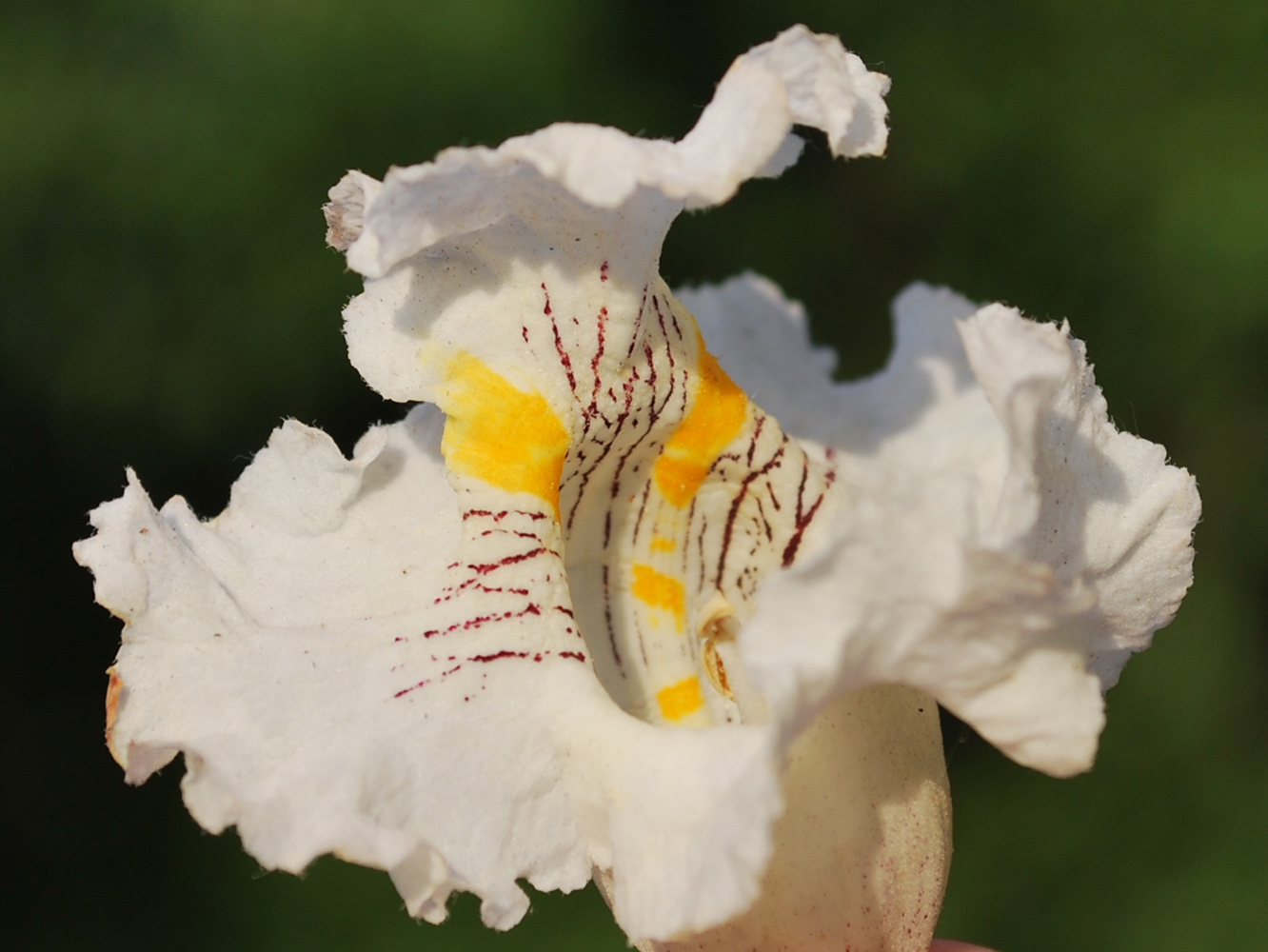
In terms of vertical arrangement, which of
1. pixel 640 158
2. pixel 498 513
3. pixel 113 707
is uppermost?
pixel 640 158

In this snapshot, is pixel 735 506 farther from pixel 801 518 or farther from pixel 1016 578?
pixel 1016 578

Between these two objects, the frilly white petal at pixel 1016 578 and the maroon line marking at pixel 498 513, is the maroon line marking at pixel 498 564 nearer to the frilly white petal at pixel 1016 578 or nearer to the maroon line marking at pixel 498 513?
the maroon line marking at pixel 498 513

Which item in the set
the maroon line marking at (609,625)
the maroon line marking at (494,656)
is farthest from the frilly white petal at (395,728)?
the maroon line marking at (609,625)

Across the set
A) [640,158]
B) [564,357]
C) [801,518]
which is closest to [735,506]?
[801,518]

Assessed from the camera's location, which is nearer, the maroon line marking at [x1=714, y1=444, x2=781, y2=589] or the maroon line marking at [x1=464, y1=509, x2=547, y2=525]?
the maroon line marking at [x1=464, y1=509, x2=547, y2=525]

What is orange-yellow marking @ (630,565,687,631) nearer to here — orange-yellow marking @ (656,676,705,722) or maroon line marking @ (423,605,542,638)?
orange-yellow marking @ (656,676,705,722)

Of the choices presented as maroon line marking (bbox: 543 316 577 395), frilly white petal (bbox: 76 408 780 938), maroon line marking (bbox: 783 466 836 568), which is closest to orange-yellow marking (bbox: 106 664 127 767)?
frilly white petal (bbox: 76 408 780 938)

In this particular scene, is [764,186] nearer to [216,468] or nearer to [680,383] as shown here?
[216,468]
